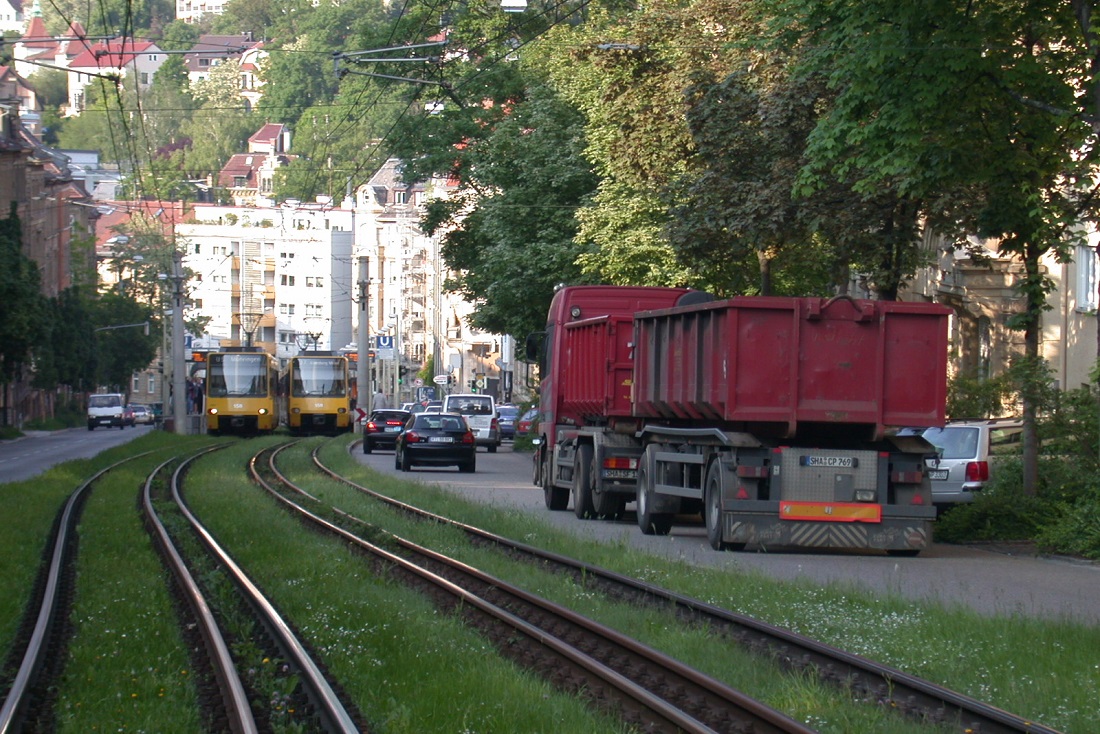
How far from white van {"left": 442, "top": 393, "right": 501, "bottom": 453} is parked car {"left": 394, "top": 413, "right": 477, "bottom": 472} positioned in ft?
46.5

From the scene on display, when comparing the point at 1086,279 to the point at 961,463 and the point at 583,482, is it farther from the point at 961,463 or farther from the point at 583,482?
the point at 583,482

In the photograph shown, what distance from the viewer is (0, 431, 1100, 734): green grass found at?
8.27m

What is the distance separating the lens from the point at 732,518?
57.8 feet

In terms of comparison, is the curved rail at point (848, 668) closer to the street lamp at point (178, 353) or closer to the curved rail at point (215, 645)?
the curved rail at point (215, 645)

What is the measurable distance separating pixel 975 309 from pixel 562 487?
15.1 meters

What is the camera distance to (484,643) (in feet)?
34.9

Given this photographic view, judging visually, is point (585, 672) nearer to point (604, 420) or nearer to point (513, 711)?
point (513, 711)

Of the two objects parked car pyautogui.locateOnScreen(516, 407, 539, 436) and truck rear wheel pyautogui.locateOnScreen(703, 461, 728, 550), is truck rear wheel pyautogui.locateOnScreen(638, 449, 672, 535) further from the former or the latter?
parked car pyautogui.locateOnScreen(516, 407, 539, 436)

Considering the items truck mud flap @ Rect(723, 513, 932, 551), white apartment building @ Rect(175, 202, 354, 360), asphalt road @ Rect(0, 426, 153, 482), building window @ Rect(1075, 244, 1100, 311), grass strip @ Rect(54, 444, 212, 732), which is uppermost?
white apartment building @ Rect(175, 202, 354, 360)

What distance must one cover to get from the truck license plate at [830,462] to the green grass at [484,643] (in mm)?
2290

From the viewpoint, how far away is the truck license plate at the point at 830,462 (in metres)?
17.6

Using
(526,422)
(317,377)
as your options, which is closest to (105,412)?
(317,377)

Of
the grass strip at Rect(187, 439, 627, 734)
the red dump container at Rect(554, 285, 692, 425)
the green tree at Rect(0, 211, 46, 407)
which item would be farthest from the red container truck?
the green tree at Rect(0, 211, 46, 407)

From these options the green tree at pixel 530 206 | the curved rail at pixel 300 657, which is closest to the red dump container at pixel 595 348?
the curved rail at pixel 300 657
